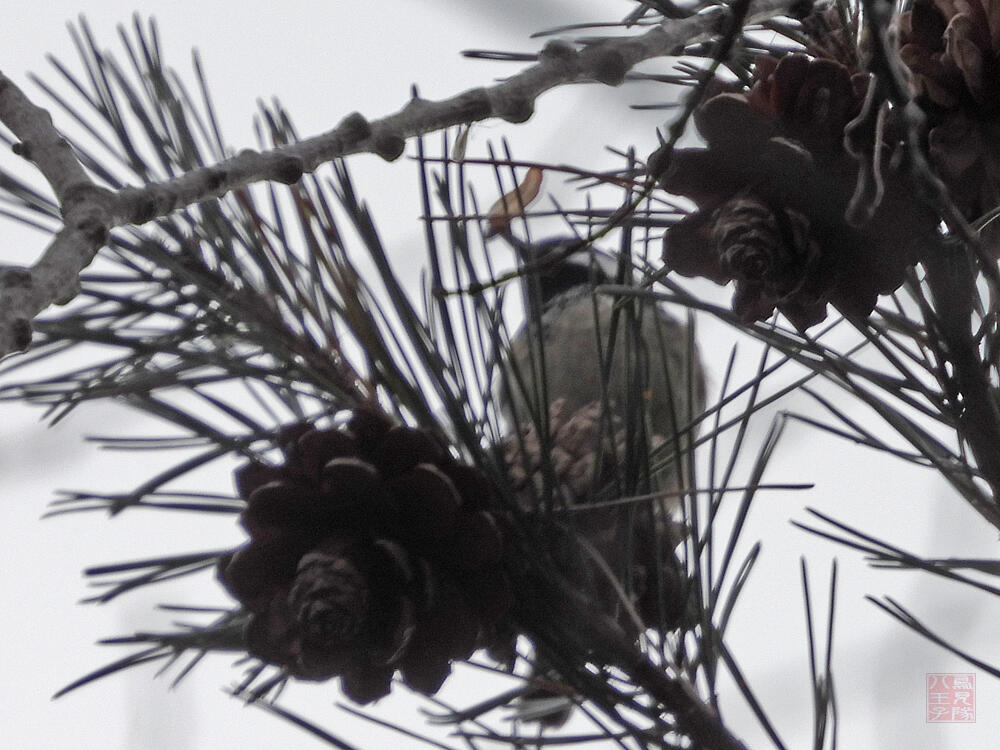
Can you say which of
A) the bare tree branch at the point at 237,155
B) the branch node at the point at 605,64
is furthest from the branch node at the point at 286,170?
the branch node at the point at 605,64

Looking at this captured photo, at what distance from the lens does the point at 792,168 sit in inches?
15.9

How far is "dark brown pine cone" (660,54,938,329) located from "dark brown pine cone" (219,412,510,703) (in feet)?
0.43

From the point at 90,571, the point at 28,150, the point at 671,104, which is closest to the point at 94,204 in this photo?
the point at 28,150

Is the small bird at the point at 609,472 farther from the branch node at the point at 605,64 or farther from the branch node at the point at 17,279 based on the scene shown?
the branch node at the point at 17,279

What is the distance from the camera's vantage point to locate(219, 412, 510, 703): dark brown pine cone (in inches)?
17.3

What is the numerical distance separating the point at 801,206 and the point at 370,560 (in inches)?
7.9

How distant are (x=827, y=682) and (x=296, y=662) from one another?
0.64ft

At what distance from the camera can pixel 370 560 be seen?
0.45 metres

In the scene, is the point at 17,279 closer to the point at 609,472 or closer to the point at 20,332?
the point at 20,332

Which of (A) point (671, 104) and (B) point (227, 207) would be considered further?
(B) point (227, 207)

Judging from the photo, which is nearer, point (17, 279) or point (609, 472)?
point (17, 279)

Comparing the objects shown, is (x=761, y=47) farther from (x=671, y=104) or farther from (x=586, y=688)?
(x=586, y=688)

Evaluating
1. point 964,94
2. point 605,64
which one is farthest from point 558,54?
point 964,94

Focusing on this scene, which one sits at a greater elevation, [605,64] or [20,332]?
[605,64]
